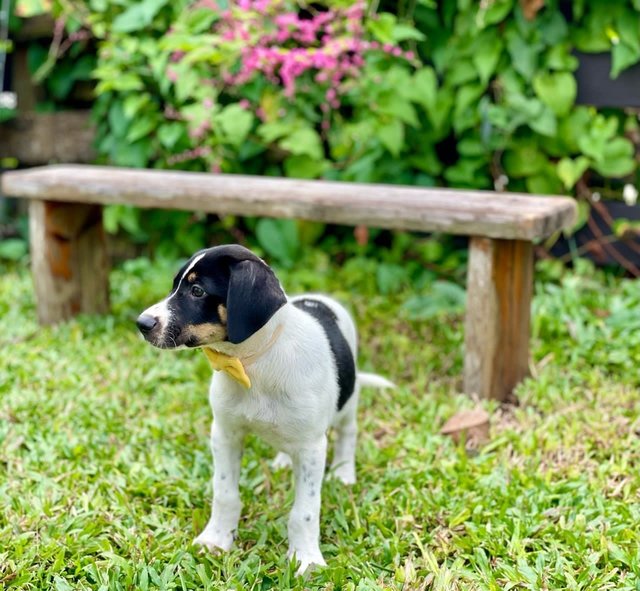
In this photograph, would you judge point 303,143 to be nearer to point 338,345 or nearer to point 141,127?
point 141,127

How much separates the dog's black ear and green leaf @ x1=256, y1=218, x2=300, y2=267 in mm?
3171

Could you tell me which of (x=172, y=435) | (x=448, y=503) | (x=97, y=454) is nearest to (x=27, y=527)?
(x=97, y=454)

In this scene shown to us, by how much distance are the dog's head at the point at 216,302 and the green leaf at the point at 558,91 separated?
306 centimetres

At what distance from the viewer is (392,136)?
499 centimetres

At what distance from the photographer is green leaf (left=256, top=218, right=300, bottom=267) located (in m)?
5.44

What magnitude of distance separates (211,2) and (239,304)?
3.40 m

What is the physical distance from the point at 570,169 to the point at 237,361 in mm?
3120

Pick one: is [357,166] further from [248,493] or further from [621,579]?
[621,579]

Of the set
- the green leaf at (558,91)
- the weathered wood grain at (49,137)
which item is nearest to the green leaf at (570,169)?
the green leaf at (558,91)

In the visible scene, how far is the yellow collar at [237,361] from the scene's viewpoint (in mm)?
2395

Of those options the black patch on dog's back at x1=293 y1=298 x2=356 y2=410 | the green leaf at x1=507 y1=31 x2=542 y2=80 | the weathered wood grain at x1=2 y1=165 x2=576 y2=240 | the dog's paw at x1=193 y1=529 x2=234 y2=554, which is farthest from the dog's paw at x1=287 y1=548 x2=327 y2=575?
the green leaf at x1=507 y1=31 x2=542 y2=80

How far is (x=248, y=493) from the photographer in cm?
299

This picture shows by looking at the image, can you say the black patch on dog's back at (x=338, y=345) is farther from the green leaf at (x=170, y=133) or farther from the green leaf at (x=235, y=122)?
the green leaf at (x=170, y=133)

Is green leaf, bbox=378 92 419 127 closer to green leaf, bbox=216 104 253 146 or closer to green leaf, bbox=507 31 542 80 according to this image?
green leaf, bbox=507 31 542 80
